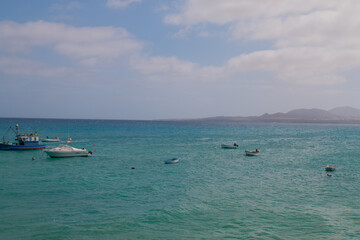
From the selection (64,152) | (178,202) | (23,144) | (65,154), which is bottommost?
(178,202)

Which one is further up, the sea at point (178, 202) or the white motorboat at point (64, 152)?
the white motorboat at point (64, 152)

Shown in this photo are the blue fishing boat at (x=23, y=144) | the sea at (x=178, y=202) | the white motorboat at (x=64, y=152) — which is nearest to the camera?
the sea at (x=178, y=202)

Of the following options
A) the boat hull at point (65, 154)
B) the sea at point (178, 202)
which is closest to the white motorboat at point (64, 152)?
the boat hull at point (65, 154)

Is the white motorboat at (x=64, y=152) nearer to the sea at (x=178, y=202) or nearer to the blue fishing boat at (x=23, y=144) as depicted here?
the sea at (x=178, y=202)

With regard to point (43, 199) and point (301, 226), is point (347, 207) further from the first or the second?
point (43, 199)

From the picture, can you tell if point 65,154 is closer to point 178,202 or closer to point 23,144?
point 23,144

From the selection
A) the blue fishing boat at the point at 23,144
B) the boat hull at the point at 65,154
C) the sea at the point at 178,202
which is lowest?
the sea at the point at 178,202

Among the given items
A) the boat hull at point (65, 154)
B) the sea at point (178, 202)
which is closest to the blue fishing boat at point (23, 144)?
the boat hull at point (65, 154)

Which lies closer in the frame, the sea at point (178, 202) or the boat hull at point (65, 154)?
the sea at point (178, 202)

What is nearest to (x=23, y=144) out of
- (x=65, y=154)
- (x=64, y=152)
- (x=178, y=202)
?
(x=64, y=152)

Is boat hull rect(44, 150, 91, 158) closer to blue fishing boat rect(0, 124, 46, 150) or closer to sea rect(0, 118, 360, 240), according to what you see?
sea rect(0, 118, 360, 240)

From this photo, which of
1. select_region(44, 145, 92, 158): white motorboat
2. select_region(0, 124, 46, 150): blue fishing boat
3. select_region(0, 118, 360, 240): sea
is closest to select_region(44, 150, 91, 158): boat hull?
select_region(44, 145, 92, 158): white motorboat

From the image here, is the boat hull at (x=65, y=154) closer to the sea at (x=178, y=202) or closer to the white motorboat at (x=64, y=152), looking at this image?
the white motorboat at (x=64, y=152)

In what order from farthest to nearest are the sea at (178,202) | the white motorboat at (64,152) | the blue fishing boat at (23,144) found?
the blue fishing boat at (23,144)
the white motorboat at (64,152)
the sea at (178,202)
